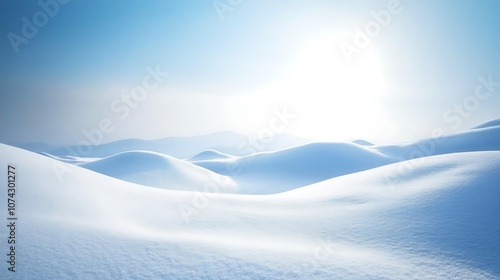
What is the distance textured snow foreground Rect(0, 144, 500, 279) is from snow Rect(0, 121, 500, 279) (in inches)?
1.0

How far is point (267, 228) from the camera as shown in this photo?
647 cm

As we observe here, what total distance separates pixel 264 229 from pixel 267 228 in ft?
0.37

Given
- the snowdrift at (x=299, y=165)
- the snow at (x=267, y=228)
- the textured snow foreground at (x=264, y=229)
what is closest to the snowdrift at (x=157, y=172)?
the snowdrift at (x=299, y=165)

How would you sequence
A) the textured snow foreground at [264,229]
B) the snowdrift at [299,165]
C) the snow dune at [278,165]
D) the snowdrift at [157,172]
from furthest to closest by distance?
the snowdrift at [299,165], the snow dune at [278,165], the snowdrift at [157,172], the textured snow foreground at [264,229]

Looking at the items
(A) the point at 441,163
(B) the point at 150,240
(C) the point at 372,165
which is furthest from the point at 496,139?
(B) the point at 150,240

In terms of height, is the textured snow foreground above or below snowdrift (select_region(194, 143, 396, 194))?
below

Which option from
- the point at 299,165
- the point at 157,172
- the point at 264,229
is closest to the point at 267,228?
the point at 264,229

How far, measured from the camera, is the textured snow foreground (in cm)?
396

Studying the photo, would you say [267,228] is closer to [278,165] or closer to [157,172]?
[157,172]

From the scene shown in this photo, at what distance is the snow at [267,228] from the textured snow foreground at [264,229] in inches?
1.0

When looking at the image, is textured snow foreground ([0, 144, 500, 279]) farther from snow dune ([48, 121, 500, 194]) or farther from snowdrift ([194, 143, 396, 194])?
snowdrift ([194, 143, 396, 194])

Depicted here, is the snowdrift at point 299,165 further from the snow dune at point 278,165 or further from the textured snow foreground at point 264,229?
the textured snow foreground at point 264,229

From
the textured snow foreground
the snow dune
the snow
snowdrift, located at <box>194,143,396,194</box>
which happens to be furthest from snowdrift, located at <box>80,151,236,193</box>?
the textured snow foreground

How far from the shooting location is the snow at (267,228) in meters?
3.96
